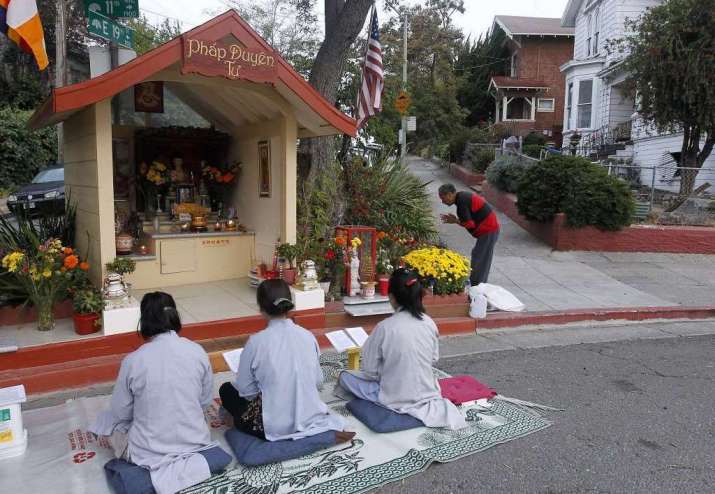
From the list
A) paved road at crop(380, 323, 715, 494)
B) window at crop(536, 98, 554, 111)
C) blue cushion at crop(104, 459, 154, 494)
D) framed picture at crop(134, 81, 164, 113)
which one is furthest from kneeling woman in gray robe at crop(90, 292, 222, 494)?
window at crop(536, 98, 554, 111)

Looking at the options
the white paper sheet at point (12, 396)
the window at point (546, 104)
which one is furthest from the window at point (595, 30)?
the white paper sheet at point (12, 396)

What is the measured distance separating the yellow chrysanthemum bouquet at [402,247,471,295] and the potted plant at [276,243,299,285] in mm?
1494

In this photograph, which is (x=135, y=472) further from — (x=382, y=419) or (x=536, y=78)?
(x=536, y=78)

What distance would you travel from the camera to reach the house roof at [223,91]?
5184mm

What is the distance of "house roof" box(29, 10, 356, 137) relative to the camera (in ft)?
17.0

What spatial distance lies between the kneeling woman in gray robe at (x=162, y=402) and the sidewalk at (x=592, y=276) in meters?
5.58

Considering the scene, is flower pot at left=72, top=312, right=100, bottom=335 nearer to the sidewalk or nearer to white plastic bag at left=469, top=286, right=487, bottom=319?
white plastic bag at left=469, top=286, right=487, bottom=319

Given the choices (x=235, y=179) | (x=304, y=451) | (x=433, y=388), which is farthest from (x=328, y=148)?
(x=304, y=451)

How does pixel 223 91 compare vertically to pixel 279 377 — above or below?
above

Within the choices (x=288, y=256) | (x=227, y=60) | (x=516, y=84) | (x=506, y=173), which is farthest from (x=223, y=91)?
(x=516, y=84)

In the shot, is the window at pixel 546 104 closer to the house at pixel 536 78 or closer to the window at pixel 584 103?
the house at pixel 536 78

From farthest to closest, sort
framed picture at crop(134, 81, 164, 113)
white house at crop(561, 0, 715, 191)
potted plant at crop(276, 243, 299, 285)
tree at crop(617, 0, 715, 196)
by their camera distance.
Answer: white house at crop(561, 0, 715, 191), tree at crop(617, 0, 715, 196), framed picture at crop(134, 81, 164, 113), potted plant at crop(276, 243, 299, 285)

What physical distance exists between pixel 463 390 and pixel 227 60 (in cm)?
368

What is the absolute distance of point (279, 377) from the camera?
375 centimetres
